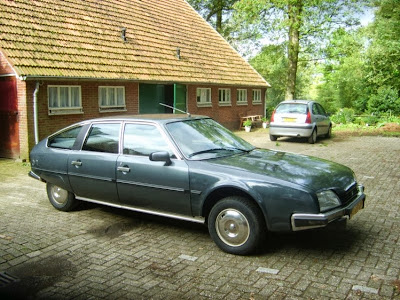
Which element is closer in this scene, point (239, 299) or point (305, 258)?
point (239, 299)

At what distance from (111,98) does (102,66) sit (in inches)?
52.7

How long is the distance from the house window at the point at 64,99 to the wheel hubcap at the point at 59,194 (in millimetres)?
6476

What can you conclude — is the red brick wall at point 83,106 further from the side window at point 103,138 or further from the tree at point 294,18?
the tree at point 294,18

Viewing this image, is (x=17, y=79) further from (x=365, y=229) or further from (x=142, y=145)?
(x=365, y=229)

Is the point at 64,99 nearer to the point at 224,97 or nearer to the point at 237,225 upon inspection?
the point at 237,225

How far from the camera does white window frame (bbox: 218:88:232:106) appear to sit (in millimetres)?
21700

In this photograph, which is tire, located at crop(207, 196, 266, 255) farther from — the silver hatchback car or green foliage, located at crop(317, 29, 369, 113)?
green foliage, located at crop(317, 29, 369, 113)

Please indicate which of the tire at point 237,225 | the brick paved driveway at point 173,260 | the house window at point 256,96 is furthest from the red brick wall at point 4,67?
the house window at point 256,96

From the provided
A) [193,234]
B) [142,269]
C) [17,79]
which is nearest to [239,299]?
[142,269]

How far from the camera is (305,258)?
464 centimetres

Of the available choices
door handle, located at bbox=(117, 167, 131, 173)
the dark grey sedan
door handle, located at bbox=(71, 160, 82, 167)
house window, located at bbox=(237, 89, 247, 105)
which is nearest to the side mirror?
the dark grey sedan

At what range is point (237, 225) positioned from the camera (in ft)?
15.2

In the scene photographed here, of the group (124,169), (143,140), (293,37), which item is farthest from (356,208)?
(293,37)

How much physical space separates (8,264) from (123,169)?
1.77m
